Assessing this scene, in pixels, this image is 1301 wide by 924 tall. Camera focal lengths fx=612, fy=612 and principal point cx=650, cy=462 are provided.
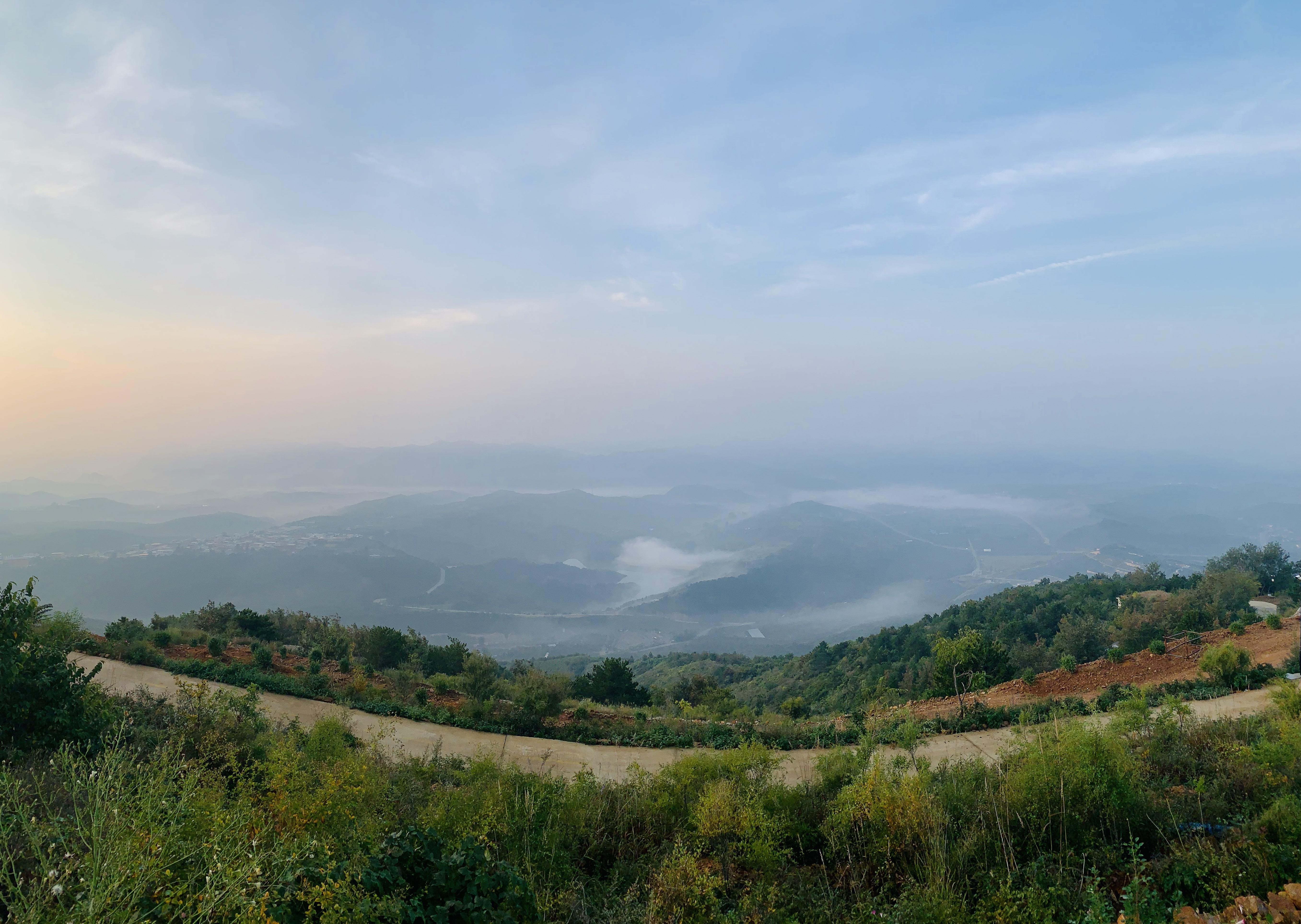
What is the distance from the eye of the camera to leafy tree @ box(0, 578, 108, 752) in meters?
8.25

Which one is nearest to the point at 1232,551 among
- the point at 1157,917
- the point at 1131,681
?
the point at 1131,681

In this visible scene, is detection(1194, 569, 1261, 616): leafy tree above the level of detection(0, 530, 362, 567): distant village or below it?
above

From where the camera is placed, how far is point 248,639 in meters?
20.5

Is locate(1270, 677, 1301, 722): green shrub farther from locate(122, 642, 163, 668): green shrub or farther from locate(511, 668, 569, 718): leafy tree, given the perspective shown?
locate(122, 642, 163, 668): green shrub

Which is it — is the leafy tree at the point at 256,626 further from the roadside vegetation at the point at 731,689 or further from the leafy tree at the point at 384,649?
the leafy tree at the point at 384,649

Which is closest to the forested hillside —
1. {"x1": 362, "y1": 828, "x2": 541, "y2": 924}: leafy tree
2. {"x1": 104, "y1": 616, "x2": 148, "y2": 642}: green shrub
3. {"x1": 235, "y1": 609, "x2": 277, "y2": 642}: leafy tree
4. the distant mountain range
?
{"x1": 362, "y1": 828, "x2": 541, "y2": 924}: leafy tree

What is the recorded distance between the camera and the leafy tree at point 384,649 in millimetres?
20094

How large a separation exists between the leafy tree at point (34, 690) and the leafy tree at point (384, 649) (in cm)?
1101

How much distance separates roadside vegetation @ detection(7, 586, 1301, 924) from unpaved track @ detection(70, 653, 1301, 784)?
8.02ft

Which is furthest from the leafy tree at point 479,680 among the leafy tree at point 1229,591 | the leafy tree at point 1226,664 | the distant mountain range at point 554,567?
the distant mountain range at point 554,567

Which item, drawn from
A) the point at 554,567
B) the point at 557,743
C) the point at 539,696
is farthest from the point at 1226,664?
the point at 554,567

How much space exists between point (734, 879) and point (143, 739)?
27.9 ft

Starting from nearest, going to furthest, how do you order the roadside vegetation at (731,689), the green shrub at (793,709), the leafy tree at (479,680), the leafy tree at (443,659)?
the roadside vegetation at (731,689) < the leafy tree at (479,680) < the green shrub at (793,709) < the leafy tree at (443,659)

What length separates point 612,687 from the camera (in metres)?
19.7
